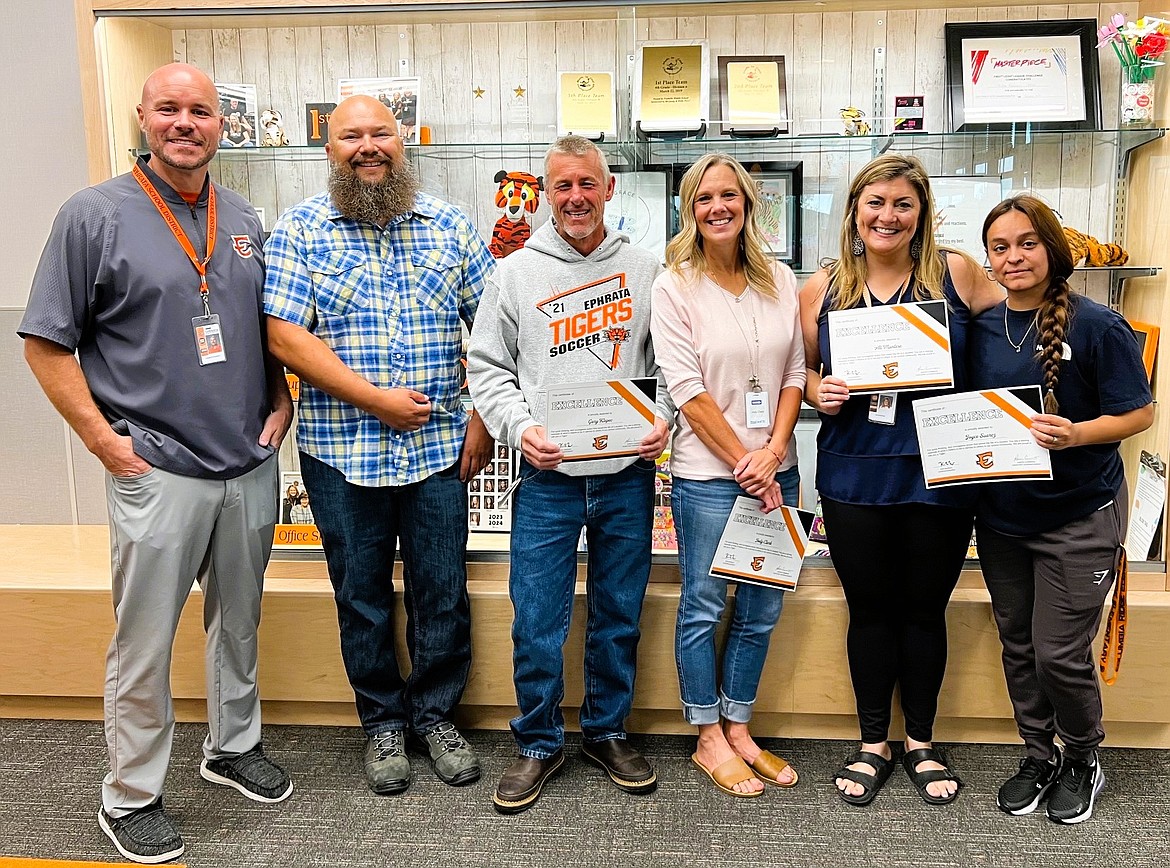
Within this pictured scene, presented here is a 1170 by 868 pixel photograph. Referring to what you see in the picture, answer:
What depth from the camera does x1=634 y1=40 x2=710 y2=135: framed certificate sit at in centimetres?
272

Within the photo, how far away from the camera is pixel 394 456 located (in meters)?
2.33

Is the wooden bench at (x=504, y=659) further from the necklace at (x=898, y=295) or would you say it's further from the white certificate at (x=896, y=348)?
the necklace at (x=898, y=295)

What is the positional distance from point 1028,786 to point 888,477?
0.90 meters

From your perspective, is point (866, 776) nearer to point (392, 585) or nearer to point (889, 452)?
point (889, 452)

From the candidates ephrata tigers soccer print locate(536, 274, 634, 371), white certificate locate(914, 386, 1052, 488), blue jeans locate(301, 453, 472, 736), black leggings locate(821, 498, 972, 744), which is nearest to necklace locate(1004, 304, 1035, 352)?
white certificate locate(914, 386, 1052, 488)

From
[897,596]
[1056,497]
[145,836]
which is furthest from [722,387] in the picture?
[145,836]

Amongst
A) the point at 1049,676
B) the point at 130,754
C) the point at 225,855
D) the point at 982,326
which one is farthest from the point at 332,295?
the point at 1049,676

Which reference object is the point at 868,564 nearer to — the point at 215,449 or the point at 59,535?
the point at 215,449

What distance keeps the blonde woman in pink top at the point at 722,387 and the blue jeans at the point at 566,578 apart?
132 millimetres

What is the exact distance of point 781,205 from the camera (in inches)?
111

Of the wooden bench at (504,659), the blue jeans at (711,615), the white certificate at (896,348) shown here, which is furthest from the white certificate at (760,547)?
the white certificate at (896,348)

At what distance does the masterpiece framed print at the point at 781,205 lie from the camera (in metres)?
2.79

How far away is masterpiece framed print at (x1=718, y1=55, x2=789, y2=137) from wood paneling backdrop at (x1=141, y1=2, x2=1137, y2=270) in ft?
0.17

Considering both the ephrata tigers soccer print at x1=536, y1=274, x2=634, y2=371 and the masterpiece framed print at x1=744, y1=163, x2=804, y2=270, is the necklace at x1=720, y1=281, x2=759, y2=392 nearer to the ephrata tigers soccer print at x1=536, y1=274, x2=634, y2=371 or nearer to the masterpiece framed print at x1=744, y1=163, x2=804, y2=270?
the ephrata tigers soccer print at x1=536, y1=274, x2=634, y2=371
